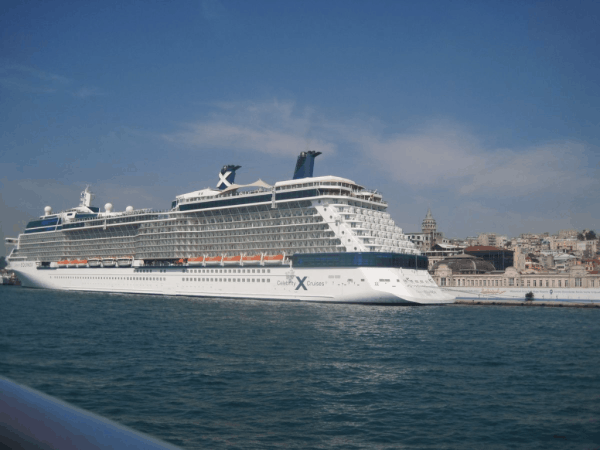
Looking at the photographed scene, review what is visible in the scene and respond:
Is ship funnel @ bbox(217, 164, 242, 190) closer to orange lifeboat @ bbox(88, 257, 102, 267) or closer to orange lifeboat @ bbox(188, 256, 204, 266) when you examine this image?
orange lifeboat @ bbox(188, 256, 204, 266)

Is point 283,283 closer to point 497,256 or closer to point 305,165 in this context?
point 305,165

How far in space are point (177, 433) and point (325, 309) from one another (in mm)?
33405

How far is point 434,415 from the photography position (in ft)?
47.5

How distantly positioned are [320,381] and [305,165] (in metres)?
50.3

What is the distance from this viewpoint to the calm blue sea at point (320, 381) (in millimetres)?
12953

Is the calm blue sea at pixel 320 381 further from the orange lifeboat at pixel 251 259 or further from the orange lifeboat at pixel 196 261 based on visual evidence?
the orange lifeboat at pixel 196 261

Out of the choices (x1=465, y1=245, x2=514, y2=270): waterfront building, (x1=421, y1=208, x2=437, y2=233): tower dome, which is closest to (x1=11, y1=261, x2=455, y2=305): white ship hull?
(x1=465, y1=245, x2=514, y2=270): waterfront building

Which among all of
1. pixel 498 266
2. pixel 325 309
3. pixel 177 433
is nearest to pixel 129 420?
pixel 177 433

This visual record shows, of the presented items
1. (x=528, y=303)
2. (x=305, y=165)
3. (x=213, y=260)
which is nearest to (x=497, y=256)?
(x=528, y=303)

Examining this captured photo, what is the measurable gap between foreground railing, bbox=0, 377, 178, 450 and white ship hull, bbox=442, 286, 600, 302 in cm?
7402

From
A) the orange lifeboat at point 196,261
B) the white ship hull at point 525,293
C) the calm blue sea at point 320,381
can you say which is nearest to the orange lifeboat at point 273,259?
the orange lifeboat at point 196,261

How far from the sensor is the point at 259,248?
6294 cm

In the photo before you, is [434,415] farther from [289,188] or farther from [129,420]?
[289,188]

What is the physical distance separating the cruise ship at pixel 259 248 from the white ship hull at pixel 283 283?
0.12 meters
